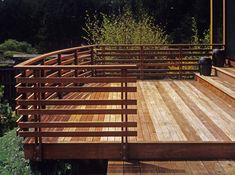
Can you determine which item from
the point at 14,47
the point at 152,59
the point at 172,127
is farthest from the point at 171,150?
the point at 14,47

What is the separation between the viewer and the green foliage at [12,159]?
213 inches

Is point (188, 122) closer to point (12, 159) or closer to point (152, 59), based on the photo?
point (12, 159)

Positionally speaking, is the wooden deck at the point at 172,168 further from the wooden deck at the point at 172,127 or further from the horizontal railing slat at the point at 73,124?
the horizontal railing slat at the point at 73,124

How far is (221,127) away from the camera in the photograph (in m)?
6.00

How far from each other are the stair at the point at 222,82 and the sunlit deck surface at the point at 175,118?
0.11m

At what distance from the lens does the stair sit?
7.96 meters

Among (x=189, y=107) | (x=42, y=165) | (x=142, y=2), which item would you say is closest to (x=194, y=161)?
(x=42, y=165)

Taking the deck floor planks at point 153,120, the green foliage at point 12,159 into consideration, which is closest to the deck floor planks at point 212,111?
the deck floor planks at point 153,120

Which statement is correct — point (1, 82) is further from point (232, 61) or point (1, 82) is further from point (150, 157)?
point (150, 157)

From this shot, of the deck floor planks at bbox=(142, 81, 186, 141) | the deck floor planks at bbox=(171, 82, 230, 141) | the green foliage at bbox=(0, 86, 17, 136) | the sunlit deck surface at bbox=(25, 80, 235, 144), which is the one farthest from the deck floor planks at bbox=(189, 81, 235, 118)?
the green foliage at bbox=(0, 86, 17, 136)

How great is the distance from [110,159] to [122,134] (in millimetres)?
326

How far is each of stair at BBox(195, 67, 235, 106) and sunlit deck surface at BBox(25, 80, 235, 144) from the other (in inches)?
4.4

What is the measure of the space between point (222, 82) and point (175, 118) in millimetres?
3047

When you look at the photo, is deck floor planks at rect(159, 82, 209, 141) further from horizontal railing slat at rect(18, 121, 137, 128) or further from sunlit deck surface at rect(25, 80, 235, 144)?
horizontal railing slat at rect(18, 121, 137, 128)
